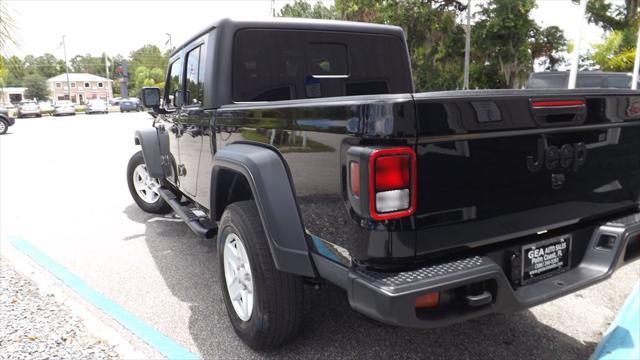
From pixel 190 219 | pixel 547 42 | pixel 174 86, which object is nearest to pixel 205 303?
pixel 190 219

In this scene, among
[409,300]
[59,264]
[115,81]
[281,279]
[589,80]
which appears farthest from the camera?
[115,81]

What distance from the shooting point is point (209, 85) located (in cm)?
333

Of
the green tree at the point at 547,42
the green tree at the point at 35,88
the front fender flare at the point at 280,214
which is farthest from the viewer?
the green tree at the point at 35,88

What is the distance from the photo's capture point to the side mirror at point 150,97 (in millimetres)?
4770

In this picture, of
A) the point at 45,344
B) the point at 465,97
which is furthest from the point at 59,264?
the point at 465,97

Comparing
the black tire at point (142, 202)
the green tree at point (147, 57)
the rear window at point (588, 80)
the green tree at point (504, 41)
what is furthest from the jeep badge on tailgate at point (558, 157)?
the green tree at point (147, 57)

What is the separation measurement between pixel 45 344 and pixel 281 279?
63.2 inches

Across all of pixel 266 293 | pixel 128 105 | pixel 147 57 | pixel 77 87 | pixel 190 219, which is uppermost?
pixel 147 57

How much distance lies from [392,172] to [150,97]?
3708 mm

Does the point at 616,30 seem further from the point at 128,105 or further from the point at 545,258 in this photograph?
the point at 128,105

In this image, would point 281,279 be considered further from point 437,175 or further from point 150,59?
point 150,59

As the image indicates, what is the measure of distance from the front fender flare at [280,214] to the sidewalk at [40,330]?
1.25m

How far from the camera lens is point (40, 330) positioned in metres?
3.06

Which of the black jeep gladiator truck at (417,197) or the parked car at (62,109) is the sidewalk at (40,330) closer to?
the black jeep gladiator truck at (417,197)
